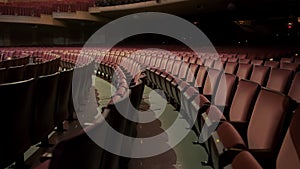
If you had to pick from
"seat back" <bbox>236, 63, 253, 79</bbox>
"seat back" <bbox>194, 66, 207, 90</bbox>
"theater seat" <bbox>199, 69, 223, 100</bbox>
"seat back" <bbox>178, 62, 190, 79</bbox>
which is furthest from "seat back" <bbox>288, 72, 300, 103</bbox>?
"seat back" <bbox>178, 62, 190, 79</bbox>

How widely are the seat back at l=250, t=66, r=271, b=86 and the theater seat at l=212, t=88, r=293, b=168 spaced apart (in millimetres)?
535

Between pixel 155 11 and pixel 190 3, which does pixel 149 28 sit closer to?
pixel 155 11

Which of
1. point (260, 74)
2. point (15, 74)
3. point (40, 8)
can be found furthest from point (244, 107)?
point (40, 8)

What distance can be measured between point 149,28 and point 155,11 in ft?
6.37

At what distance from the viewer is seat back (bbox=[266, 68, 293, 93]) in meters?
1.14

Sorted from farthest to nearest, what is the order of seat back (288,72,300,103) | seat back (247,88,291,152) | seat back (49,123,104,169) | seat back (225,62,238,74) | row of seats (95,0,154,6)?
row of seats (95,0,154,6), seat back (225,62,238,74), seat back (288,72,300,103), seat back (247,88,291,152), seat back (49,123,104,169)

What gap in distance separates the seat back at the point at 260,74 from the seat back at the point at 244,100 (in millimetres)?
346

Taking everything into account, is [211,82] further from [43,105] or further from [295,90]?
[43,105]

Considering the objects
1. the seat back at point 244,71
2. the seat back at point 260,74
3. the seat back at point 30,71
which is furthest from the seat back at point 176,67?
the seat back at point 30,71

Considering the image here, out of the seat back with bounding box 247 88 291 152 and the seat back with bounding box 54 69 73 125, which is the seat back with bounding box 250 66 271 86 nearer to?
the seat back with bounding box 247 88 291 152

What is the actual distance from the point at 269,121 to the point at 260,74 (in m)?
0.68

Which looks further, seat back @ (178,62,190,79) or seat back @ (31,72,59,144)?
seat back @ (178,62,190,79)

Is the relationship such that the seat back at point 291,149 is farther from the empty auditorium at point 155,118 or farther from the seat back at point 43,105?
the seat back at point 43,105

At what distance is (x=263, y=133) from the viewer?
73 centimetres
